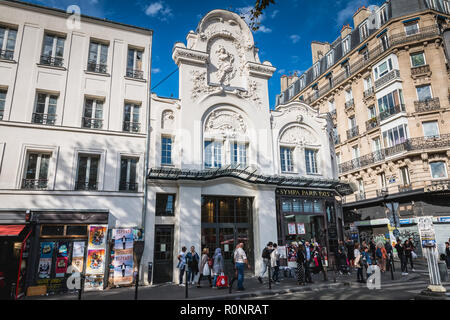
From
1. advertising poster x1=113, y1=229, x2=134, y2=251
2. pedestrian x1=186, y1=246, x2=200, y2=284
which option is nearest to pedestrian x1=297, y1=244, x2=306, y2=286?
pedestrian x1=186, y1=246, x2=200, y2=284

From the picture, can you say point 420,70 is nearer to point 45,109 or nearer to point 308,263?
point 308,263

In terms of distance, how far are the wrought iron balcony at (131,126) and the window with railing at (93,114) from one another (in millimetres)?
1070

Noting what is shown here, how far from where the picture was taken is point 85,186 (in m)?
13.1

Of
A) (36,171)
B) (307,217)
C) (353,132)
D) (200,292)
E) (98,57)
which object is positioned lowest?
(200,292)

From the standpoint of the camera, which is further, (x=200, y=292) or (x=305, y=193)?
(x=305, y=193)

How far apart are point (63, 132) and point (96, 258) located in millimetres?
5630

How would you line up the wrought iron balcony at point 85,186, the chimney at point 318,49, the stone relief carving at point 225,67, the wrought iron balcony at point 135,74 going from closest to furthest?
the wrought iron balcony at point 85,186 < the wrought iron balcony at point 135,74 < the stone relief carving at point 225,67 < the chimney at point 318,49

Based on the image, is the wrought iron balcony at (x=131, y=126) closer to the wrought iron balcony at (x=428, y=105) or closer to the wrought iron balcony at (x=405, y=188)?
the wrought iron balcony at (x=405, y=188)

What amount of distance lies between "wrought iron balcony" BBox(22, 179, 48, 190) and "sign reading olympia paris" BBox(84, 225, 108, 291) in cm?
266

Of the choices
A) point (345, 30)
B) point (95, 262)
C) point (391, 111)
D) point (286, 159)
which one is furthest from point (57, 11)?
point (345, 30)

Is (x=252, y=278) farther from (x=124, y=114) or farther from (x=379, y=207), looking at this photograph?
(x=379, y=207)

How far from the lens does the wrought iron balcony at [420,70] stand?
2293 centimetres

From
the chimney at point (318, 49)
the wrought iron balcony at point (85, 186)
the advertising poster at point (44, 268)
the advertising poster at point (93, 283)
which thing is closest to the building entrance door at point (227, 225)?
the advertising poster at point (93, 283)

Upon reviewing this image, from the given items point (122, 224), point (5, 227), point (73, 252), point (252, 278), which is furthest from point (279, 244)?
point (5, 227)
